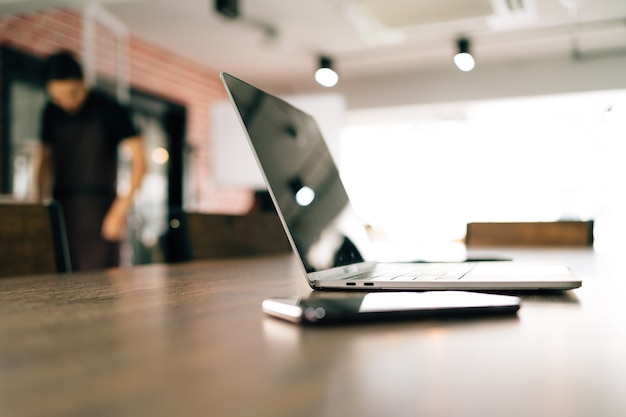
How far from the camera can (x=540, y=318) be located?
17.6 inches

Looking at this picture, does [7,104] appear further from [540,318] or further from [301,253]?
[540,318]

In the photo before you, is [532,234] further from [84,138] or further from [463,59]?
[84,138]

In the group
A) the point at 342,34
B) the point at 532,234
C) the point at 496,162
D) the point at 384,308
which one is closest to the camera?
the point at 384,308

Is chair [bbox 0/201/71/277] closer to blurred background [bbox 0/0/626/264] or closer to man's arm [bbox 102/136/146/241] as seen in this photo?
man's arm [bbox 102/136/146/241]

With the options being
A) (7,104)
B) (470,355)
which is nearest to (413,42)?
(7,104)

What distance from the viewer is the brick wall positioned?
3.72 m

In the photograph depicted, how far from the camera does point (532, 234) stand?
2.58 m

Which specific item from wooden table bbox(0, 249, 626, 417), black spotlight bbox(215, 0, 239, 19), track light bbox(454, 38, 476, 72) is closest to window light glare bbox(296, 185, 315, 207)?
wooden table bbox(0, 249, 626, 417)

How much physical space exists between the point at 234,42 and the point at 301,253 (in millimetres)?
4557

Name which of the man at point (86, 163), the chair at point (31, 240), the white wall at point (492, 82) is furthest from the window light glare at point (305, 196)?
the white wall at point (492, 82)

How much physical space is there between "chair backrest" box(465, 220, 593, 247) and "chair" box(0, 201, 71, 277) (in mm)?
1795

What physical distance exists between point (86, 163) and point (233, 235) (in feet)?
5.31

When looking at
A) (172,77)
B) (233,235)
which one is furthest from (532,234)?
(172,77)

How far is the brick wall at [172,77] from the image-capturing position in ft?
12.2
